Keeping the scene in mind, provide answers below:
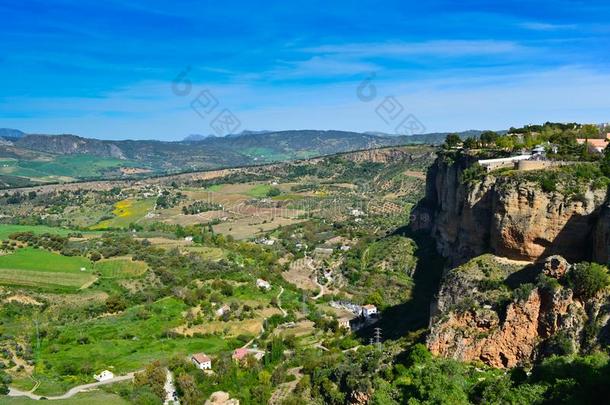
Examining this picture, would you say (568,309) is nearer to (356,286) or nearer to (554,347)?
(554,347)

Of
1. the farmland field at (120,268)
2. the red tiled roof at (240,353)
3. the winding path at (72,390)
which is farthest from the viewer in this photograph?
the farmland field at (120,268)

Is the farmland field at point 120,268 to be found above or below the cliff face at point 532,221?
below

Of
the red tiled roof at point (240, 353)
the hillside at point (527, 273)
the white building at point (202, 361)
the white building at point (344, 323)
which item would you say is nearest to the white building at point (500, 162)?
the hillside at point (527, 273)

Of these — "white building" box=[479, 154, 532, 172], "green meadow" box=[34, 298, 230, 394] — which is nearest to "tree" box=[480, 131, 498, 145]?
"white building" box=[479, 154, 532, 172]

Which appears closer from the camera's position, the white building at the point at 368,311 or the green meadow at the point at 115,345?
the green meadow at the point at 115,345

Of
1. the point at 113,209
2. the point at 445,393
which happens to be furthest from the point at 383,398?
the point at 113,209

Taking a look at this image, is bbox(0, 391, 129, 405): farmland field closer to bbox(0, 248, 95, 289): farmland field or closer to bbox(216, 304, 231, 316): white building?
bbox(216, 304, 231, 316): white building

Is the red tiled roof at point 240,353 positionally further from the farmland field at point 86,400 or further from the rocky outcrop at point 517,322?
the rocky outcrop at point 517,322

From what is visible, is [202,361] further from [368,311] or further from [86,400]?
[368,311]
